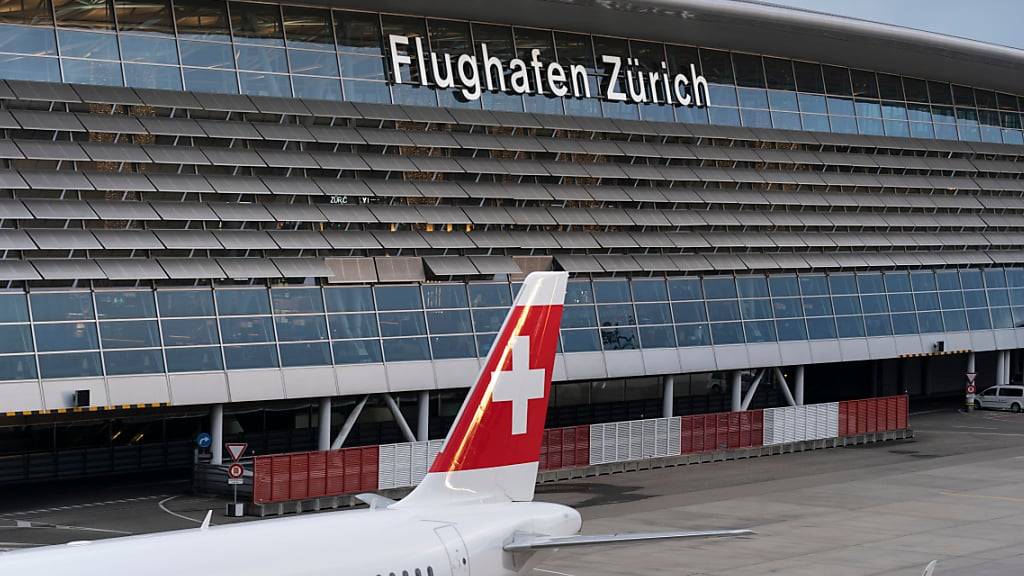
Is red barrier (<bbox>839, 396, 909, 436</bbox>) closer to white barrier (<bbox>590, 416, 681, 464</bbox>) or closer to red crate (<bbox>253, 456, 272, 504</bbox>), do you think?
white barrier (<bbox>590, 416, 681, 464</bbox>)

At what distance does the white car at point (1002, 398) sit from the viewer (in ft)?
246

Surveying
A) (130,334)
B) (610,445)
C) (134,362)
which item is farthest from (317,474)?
(610,445)

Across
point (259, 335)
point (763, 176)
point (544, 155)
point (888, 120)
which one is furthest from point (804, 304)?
point (259, 335)

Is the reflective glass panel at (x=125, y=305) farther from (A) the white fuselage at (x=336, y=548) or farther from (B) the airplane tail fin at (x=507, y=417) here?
(A) the white fuselage at (x=336, y=548)

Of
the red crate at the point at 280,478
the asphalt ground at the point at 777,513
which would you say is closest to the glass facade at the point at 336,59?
the red crate at the point at 280,478

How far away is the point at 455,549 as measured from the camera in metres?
18.4

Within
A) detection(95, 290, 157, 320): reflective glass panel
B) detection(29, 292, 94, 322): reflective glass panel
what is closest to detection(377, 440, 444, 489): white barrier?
detection(95, 290, 157, 320): reflective glass panel

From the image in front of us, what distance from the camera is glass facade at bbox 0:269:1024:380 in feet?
140

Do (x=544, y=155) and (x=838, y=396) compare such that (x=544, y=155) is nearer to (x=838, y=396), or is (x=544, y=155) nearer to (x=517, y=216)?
(x=517, y=216)

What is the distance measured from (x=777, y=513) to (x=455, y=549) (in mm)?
24750

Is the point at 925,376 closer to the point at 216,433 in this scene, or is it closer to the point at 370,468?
the point at 370,468

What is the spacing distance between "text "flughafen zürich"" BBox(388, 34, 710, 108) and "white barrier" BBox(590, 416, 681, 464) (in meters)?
14.3

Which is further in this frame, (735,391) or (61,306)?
(735,391)

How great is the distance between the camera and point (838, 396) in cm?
7794
